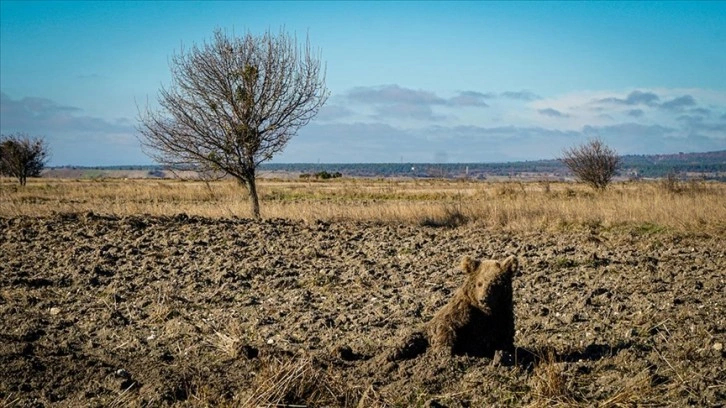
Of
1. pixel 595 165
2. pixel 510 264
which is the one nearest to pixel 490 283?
pixel 510 264

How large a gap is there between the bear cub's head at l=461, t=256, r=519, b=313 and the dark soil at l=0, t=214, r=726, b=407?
49 centimetres

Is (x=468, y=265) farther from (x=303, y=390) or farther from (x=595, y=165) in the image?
(x=595, y=165)

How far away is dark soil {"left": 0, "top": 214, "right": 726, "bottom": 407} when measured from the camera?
5.34m

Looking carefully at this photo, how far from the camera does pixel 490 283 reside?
18.7 feet

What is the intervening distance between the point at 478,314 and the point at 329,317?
9.02 ft

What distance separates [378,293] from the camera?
948 centimetres

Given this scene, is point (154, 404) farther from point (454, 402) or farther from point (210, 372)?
point (454, 402)

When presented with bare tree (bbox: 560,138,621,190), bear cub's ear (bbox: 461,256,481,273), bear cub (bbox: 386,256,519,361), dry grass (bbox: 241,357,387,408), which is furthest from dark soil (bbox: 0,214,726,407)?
bare tree (bbox: 560,138,621,190)

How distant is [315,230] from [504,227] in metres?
4.80

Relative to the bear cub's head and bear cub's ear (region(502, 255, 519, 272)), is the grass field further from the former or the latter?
bear cub's ear (region(502, 255, 519, 272))

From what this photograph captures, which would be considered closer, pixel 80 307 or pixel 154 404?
pixel 154 404

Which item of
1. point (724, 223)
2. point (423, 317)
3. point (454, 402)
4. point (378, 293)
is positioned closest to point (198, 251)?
point (378, 293)

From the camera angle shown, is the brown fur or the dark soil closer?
the dark soil

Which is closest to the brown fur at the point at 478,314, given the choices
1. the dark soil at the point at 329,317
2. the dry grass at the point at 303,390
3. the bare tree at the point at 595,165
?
the dark soil at the point at 329,317
